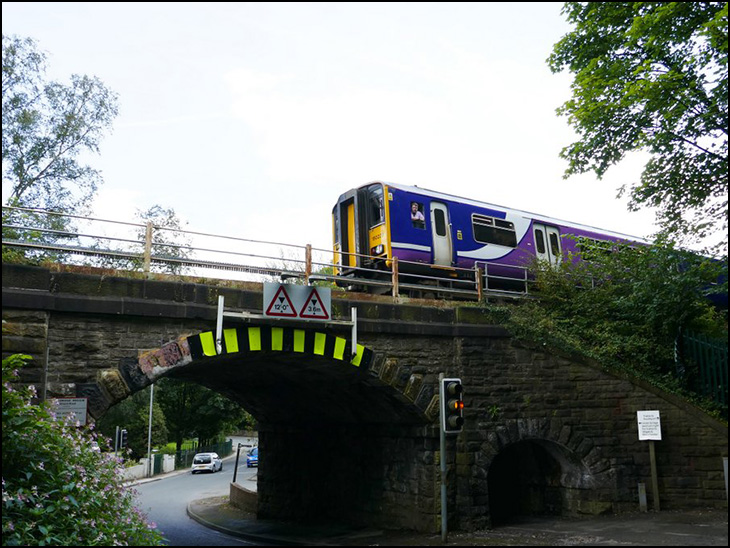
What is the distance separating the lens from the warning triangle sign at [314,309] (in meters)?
11.2

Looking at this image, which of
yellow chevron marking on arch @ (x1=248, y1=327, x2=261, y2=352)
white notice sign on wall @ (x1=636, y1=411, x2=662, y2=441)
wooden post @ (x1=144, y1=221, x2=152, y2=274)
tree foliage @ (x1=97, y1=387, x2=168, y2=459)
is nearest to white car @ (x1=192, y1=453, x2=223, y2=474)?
tree foliage @ (x1=97, y1=387, x2=168, y2=459)

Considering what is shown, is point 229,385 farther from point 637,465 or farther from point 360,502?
point 637,465

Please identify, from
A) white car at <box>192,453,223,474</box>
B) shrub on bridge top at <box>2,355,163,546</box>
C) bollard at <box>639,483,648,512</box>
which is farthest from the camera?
white car at <box>192,453,223,474</box>

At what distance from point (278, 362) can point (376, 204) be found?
493cm

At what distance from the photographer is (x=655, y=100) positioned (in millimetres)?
13289

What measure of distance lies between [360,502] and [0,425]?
9711 millimetres

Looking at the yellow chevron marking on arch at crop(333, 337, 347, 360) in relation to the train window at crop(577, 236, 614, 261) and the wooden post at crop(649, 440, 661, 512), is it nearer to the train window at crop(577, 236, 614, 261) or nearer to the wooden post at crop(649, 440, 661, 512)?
the wooden post at crop(649, 440, 661, 512)

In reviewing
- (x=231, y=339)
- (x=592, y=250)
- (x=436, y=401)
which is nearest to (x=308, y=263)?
(x=231, y=339)

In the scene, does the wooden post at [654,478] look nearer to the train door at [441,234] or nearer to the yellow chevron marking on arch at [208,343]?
the train door at [441,234]

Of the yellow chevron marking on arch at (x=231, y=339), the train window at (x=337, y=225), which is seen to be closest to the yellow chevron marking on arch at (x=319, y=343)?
the yellow chevron marking on arch at (x=231, y=339)

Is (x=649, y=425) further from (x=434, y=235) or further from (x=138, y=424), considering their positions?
(x=138, y=424)

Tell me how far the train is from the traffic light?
3.80 meters

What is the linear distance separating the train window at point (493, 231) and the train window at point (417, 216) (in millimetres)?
1751

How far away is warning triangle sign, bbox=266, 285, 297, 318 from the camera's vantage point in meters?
10.9
